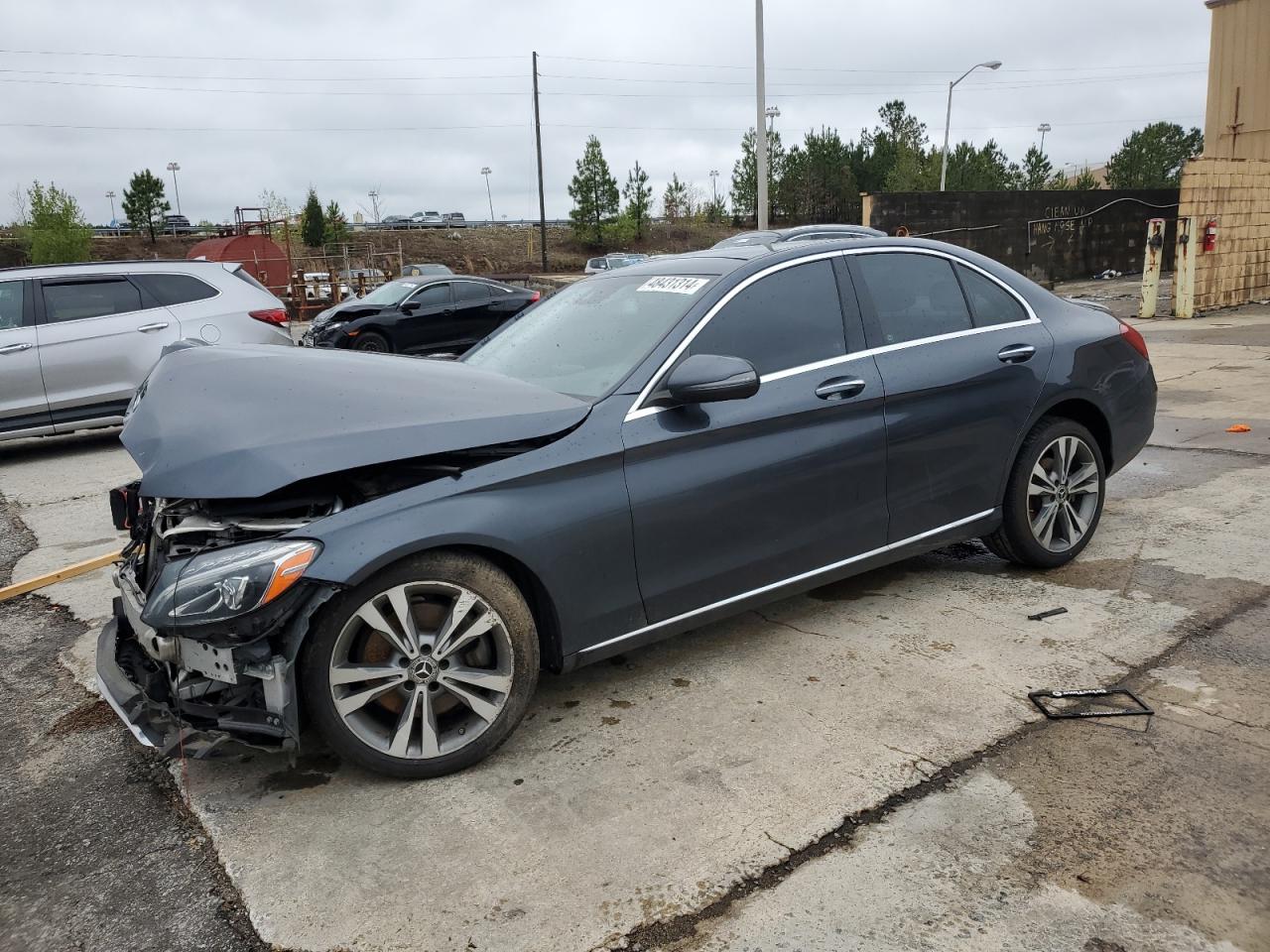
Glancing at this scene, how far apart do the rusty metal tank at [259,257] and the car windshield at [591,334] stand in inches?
1236

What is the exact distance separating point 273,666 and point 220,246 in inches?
1413

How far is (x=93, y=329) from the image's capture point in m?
8.96

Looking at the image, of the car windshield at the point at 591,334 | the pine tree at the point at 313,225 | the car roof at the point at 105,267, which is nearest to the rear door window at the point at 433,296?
the car roof at the point at 105,267

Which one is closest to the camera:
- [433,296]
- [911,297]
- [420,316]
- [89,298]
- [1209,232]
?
[911,297]

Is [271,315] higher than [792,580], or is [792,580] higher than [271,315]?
[271,315]

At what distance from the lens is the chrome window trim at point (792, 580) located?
11.0ft

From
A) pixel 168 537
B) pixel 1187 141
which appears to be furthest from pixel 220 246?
pixel 1187 141

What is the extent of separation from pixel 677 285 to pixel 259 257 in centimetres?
3381

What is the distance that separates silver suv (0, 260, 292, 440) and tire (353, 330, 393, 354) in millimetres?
4579

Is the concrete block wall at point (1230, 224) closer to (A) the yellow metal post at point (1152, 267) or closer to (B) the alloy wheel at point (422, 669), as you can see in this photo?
(A) the yellow metal post at point (1152, 267)

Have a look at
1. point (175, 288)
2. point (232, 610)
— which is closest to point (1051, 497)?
point (232, 610)

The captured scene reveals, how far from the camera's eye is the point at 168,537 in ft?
9.78

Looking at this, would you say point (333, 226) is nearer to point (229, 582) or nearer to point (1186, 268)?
point (1186, 268)

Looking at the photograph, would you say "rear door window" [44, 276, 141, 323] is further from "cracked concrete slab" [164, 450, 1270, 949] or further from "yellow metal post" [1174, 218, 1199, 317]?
"yellow metal post" [1174, 218, 1199, 317]
